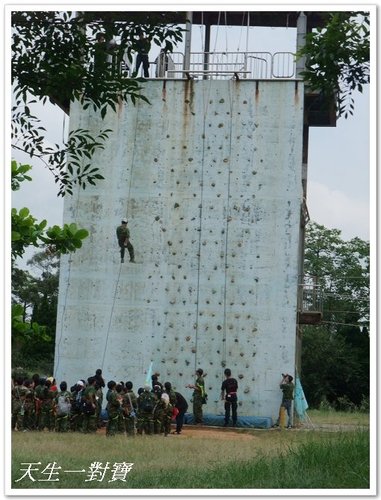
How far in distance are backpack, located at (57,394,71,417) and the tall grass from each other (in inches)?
125

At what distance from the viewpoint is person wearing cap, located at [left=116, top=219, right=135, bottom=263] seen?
58.4 feet

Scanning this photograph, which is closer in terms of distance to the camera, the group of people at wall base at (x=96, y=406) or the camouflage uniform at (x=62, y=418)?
the camouflage uniform at (x=62, y=418)

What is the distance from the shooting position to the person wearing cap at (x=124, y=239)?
17.8 m

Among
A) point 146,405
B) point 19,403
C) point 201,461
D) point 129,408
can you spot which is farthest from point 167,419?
point 201,461

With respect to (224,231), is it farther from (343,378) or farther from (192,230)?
(343,378)

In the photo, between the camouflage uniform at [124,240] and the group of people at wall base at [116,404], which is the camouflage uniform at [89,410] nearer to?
the group of people at wall base at [116,404]

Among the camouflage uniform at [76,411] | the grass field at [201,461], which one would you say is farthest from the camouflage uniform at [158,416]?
the grass field at [201,461]

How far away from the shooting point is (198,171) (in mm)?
18547

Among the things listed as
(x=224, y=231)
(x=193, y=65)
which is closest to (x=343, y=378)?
(x=224, y=231)

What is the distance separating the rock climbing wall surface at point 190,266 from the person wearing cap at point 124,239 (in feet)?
0.38

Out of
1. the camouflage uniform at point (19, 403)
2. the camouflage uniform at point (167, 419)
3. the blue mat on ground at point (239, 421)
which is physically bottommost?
the blue mat on ground at point (239, 421)

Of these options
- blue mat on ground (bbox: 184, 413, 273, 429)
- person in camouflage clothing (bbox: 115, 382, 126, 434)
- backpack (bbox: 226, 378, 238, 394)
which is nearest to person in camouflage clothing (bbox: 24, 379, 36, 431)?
person in camouflage clothing (bbox: 115, 382, 126, 434)

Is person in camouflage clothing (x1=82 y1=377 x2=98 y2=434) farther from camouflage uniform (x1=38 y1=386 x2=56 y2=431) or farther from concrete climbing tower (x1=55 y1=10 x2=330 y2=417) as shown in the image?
concrete climbing tower (x1=55 y1=10 x2=330 y2=417)

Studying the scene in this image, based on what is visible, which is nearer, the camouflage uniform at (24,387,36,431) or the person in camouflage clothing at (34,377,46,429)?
the camouflage uniform at (24,387,36,431)
